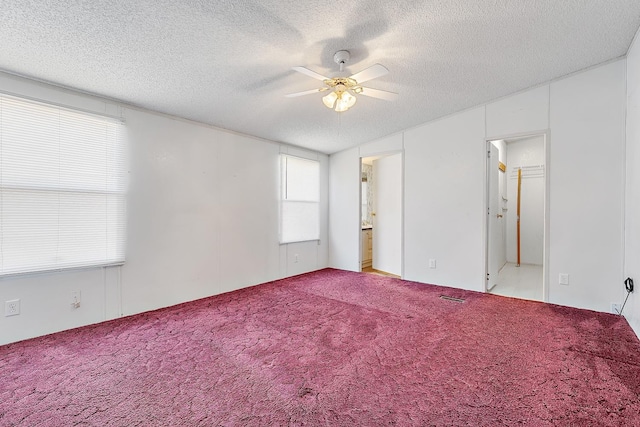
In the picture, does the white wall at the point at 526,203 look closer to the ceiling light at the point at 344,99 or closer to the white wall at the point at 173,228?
the white wall at the point at 173,228

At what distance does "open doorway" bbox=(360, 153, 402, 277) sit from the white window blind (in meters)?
3.91

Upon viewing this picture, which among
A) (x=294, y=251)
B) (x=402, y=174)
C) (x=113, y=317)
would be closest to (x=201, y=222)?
(x=113, y=317)

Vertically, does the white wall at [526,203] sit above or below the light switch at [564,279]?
above

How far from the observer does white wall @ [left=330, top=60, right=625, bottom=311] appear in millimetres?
3209

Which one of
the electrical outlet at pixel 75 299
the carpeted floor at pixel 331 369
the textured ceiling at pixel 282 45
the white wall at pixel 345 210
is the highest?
the textured ceiling at pixel 282 45

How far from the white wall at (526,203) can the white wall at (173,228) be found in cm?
526

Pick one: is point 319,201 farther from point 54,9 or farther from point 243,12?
point 54,9

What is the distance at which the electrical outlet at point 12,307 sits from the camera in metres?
2.48

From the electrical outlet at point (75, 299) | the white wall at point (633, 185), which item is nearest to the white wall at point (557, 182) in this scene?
the white wall at point (633, 185)

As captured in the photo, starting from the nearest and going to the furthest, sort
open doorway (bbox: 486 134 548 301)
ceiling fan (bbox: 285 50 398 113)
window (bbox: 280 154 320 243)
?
1. ceiling fan (bbox: 285 50 398 113)
2. window (bbox: 280 154 320 243)
3. open doorway (bbox: 486 134 548 301)

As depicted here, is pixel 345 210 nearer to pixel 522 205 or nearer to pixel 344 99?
pixel 344 99

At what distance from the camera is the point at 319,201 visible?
18.7ft

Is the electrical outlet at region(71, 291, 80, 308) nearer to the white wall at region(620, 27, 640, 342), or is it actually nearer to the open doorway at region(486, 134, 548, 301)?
the white wall at region(620, 27, 640, 342)

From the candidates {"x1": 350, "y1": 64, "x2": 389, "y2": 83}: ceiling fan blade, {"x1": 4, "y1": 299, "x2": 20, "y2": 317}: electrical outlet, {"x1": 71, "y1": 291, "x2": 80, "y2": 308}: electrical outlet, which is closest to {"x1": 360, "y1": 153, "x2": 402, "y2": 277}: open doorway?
{"x1": 350, "y1": 64, "x2": 389, "y2": 83}: ceiling fan blade
